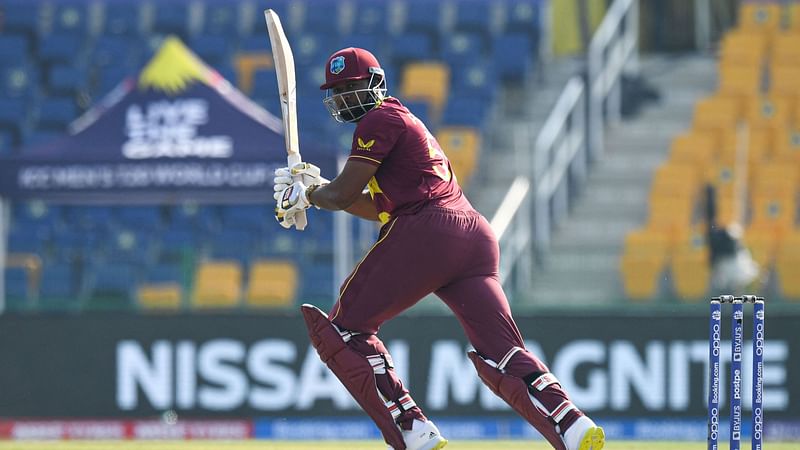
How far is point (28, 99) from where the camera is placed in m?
18.0

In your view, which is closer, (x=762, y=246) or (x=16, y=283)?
(x=762, y=246)

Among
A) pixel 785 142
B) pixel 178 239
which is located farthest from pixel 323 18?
pixel 785 142

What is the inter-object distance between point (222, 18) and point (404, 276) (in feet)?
43.4

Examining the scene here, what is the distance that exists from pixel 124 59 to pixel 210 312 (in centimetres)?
784

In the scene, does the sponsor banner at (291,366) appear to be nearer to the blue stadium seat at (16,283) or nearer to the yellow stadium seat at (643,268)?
the yellow stadium seat at (643,268)

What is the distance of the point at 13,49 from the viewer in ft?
61.2

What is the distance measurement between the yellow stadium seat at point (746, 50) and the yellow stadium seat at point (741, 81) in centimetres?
11

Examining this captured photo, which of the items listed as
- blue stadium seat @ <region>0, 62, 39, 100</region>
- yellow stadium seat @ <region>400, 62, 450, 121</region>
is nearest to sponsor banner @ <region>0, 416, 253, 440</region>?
yellow stadium seat @ <region>400, 62, 450, 121</region>

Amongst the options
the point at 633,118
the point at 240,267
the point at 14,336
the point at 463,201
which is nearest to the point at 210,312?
the point at 14,336

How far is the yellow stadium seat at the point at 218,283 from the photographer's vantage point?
515 inches

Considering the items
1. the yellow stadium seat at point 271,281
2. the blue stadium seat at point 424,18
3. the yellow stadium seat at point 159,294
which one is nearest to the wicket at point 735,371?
the yellow stadium seat at point 159,294

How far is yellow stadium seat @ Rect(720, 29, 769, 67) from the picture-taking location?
16.9 m

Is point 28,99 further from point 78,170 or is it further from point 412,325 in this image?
point 412,325

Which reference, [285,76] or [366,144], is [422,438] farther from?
[285,76]
